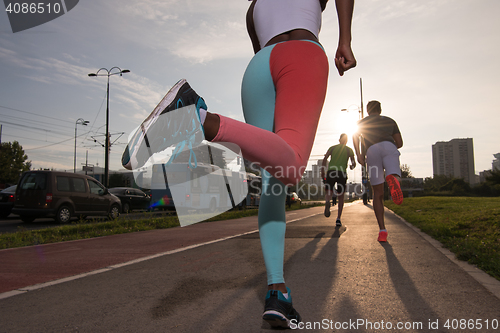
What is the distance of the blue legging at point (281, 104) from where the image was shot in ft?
5.08

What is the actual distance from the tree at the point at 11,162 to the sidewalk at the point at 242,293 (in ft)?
182

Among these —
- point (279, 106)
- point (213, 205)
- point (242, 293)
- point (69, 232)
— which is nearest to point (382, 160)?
point (242, 293)

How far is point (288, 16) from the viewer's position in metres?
1.78

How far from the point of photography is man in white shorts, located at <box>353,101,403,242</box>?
4.54 metres

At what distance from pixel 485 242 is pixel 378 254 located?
1.36 meters

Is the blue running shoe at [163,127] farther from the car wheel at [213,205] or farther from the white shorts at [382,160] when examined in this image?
the car wheel at [213,205]

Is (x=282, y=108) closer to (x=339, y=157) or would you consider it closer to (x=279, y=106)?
(x=279, y=106)

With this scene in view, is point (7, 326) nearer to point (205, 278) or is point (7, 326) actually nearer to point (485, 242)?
point (205, 278)

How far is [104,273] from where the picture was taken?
10.2 ft

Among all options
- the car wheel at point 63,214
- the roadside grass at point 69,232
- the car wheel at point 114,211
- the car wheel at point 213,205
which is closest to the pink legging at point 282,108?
the roadside grass at point 69,232

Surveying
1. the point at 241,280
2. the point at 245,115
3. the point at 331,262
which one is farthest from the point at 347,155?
the point at 245,115

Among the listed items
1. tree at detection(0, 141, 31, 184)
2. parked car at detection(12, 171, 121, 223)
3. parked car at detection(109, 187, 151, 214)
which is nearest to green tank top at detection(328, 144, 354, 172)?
parked car at detection(12, 171, 121, 223)

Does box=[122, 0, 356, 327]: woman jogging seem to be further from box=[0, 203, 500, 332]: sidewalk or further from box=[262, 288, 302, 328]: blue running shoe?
box=[0, 203, 500, 332]: sidewalk

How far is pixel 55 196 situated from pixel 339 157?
33.4 ft
